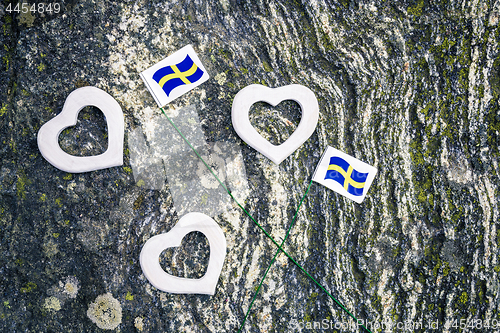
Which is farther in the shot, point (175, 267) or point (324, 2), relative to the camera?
point (324, 2)

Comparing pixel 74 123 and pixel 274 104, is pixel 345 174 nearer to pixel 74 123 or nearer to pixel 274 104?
pixel 274 104

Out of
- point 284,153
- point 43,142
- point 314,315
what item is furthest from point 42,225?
point 314,315

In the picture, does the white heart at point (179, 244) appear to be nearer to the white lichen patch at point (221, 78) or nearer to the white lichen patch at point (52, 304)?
the white lichen patch at point (52, 304)

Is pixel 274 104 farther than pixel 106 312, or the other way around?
pixel 274 104

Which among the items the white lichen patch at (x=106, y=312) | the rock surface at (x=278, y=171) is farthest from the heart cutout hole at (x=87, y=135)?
the white lichen patch at (x=106, y=312)

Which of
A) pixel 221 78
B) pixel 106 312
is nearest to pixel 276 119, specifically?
pixel 221 78

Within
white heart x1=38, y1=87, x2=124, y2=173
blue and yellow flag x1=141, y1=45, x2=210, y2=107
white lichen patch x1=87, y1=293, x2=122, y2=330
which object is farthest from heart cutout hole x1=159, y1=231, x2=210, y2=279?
blue and yellow flag x1=141, y1=45, x2=210, y2=107

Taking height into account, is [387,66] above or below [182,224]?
above

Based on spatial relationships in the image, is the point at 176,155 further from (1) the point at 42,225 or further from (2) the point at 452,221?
(2) the point at 452,221
